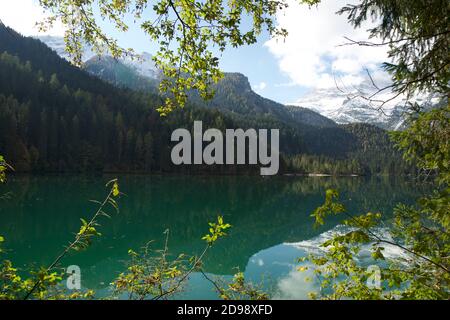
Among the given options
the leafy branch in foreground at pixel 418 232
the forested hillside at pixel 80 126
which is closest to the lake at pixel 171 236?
the leafy branch in foreground at pixel 418 232

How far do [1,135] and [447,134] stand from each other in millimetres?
77238

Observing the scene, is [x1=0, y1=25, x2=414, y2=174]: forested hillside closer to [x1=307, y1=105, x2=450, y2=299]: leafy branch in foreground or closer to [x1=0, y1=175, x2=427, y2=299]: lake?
[x1=0, y1=175, x2=427, y2=299]: lake

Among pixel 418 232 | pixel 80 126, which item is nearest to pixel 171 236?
pixel 418 232

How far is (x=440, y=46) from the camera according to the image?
510 cm

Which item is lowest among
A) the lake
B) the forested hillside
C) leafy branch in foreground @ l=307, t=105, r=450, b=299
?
the lake

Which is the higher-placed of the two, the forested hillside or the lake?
the forested hillside

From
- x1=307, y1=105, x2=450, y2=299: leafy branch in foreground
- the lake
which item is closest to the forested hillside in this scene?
the lake

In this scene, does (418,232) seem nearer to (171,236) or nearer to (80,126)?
(171,236)

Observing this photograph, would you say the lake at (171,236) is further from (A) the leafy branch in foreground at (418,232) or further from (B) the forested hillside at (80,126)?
(B) the forested hillside at (80,126)

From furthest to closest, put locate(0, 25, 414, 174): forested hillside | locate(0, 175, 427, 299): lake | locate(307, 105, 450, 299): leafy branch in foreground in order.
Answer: locate(0, 25, 414, 174): forested hillside → locate(0, 175, 427, 299): lake → locate(307, 105, 450, 299): leafy branch in foreground

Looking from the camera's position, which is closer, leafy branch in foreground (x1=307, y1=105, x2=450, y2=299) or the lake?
leafy branch in foreground (x1=307, y1=105, x2=450, y2=299)

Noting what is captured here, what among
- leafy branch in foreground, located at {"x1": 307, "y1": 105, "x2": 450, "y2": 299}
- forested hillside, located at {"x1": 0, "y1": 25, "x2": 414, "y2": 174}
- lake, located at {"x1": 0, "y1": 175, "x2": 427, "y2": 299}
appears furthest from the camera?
forested hillside, located at {"x1": 0, "y1": 25, "x2": 414, "y2": 174}

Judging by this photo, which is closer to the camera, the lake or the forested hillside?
the lake
